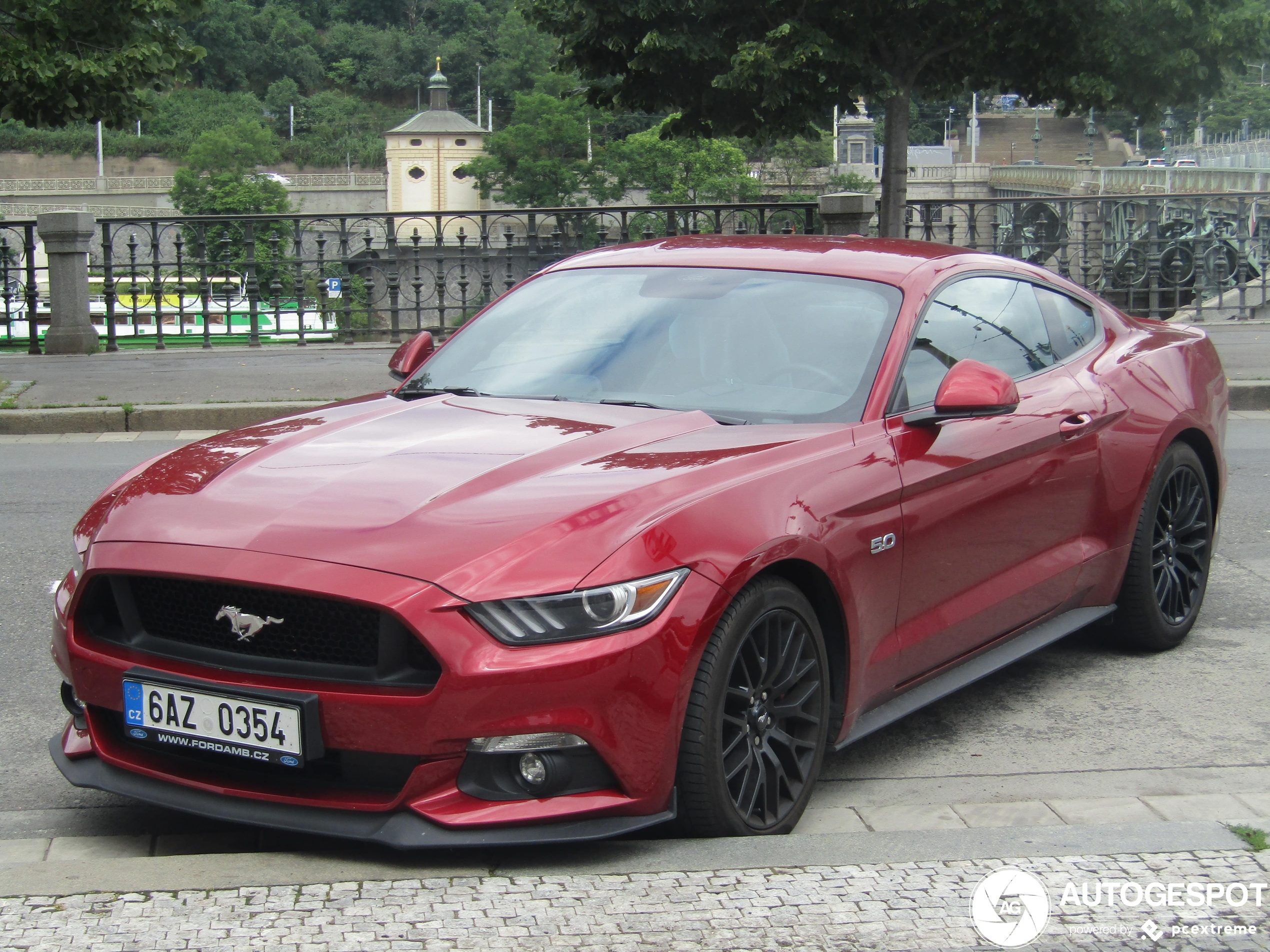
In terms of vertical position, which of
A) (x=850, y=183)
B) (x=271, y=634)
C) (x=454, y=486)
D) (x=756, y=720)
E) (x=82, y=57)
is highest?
(x=850, y=183)

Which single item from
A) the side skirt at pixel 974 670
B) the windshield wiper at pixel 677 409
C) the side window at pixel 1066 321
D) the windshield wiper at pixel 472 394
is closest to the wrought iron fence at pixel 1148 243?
the side window at pixel 1066 321

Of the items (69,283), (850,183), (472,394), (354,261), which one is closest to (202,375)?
(69,283)

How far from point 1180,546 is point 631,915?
3367mm

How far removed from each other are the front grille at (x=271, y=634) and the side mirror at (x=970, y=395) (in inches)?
66.7

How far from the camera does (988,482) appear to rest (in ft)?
14.2

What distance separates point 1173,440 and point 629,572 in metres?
3.02

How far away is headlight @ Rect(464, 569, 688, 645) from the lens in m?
3.09

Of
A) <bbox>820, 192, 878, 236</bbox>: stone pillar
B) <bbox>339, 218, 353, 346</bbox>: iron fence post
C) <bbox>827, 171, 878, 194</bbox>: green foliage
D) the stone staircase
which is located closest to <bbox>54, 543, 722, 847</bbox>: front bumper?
<bbox>820, 192, 878, 236</bbox>: stone pillar

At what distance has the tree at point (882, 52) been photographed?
16344 mm

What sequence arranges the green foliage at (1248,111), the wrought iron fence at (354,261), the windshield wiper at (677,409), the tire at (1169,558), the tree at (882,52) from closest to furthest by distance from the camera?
the windshield wiper at (677,409), the tire at (1169,558), the wrought iron fence at (354,261), the tree at (882,52), the green foliage at (1248,111)

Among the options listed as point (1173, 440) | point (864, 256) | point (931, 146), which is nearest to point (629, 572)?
point (864, 256)

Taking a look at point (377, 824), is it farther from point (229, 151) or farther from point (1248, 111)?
point (1248, 111)

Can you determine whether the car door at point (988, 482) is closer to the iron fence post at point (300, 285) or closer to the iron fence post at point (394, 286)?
the iron fence post at point (300, 285)

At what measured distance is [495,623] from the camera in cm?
309
